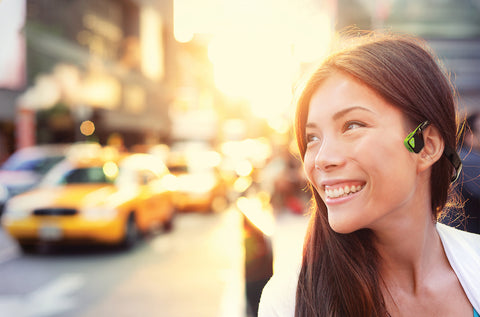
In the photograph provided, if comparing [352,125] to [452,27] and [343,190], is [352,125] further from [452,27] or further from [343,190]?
[452,27]

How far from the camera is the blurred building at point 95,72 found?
25234mm

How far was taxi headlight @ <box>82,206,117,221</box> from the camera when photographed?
8727 mm

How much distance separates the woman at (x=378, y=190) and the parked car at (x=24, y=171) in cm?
1287

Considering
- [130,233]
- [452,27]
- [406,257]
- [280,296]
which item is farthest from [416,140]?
[452,27]

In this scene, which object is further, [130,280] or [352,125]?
[130,280]

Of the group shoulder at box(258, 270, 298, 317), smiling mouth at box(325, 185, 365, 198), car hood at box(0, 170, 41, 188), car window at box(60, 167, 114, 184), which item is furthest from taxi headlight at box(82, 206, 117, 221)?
Result: smiling mouth at box(325, 185, 365, 198)

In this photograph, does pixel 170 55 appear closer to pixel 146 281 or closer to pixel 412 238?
pixel 146 281

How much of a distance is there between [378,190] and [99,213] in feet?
25.7

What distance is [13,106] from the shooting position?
23.8 m

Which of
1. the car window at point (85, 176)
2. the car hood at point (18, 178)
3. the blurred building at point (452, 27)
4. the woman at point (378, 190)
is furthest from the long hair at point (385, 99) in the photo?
the blurred building at point (452, 27)

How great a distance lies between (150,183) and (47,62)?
1803cm

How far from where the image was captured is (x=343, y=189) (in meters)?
1.51

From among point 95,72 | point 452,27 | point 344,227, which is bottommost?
point 344,227

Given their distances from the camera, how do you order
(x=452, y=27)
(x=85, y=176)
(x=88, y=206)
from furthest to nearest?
(x=452, y=27)
(x=85, y=176)
(x=88, y=206)
